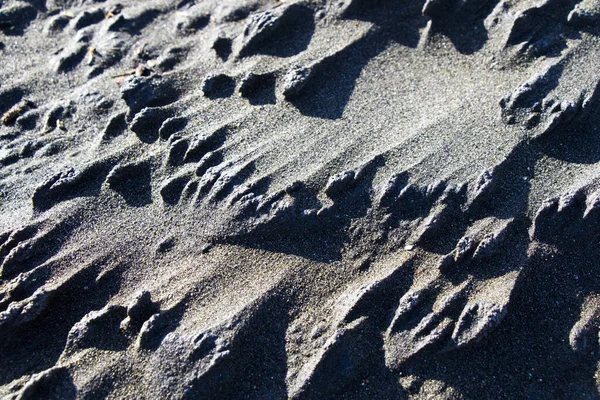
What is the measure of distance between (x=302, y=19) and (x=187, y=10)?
3.32ft

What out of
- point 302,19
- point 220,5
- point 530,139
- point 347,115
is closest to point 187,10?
point 220,5

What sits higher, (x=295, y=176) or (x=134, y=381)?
(x=295, y=176)

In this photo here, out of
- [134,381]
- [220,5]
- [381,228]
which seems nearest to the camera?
[134,381]

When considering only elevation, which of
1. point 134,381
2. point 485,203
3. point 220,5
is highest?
point 220,5

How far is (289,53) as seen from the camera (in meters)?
3.70

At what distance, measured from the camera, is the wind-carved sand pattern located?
8.63ft

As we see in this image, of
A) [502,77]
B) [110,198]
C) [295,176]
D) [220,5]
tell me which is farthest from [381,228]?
[220,5]

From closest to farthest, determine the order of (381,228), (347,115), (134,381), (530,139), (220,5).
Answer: (134,381) → (381,228) → (530,139) → (347,115) → (220,5)

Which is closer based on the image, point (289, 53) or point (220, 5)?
point (289, 53)

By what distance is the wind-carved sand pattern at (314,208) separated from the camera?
2631 mm

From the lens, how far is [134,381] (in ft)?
8.59

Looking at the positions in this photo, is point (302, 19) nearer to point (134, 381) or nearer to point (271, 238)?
point (271, 238)

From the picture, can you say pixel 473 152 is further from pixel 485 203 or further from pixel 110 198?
pixel 110 198

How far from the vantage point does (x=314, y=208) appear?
3.01m
